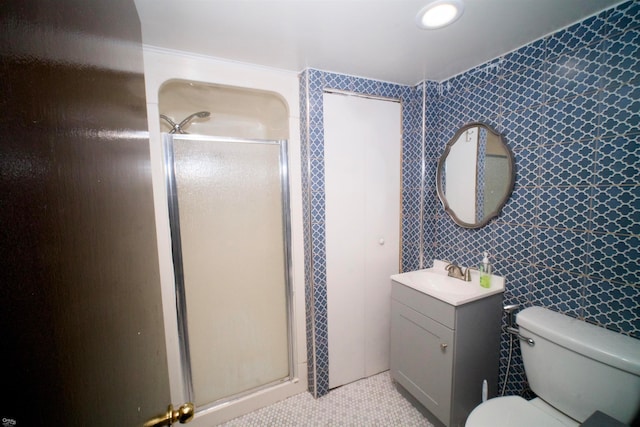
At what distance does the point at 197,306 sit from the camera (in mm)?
1593

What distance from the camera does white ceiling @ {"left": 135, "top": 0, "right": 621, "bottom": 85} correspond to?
111 centimetres

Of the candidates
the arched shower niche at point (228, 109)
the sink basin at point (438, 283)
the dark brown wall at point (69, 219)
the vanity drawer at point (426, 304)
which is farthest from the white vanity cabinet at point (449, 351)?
the arched shower niche at point (228, 109)

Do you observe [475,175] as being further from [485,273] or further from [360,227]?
[360,227]

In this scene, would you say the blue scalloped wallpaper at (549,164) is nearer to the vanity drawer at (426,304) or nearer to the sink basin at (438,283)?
the sink basin at (438,283)

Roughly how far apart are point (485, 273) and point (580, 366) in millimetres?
589

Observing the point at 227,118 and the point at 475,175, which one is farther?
the point at 227,118

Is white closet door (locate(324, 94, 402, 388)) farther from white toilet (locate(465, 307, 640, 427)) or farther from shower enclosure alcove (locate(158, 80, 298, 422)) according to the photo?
white toilet (locate(465, 307, 640, 427))

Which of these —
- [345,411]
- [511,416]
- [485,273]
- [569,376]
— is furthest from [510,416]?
[345,411]

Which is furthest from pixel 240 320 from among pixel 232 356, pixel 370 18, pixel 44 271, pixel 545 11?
pixel 545 11

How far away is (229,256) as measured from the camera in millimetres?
1669

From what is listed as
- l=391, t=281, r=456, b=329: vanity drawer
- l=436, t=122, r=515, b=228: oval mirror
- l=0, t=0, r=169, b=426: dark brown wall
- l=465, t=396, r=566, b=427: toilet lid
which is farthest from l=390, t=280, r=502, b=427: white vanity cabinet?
l=0, t=0, r=169, b=426: dark brown wall

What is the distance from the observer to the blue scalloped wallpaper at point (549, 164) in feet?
3.66

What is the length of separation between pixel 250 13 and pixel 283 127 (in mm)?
805

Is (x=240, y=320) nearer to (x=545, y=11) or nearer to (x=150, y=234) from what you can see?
(x=150, y=234)
